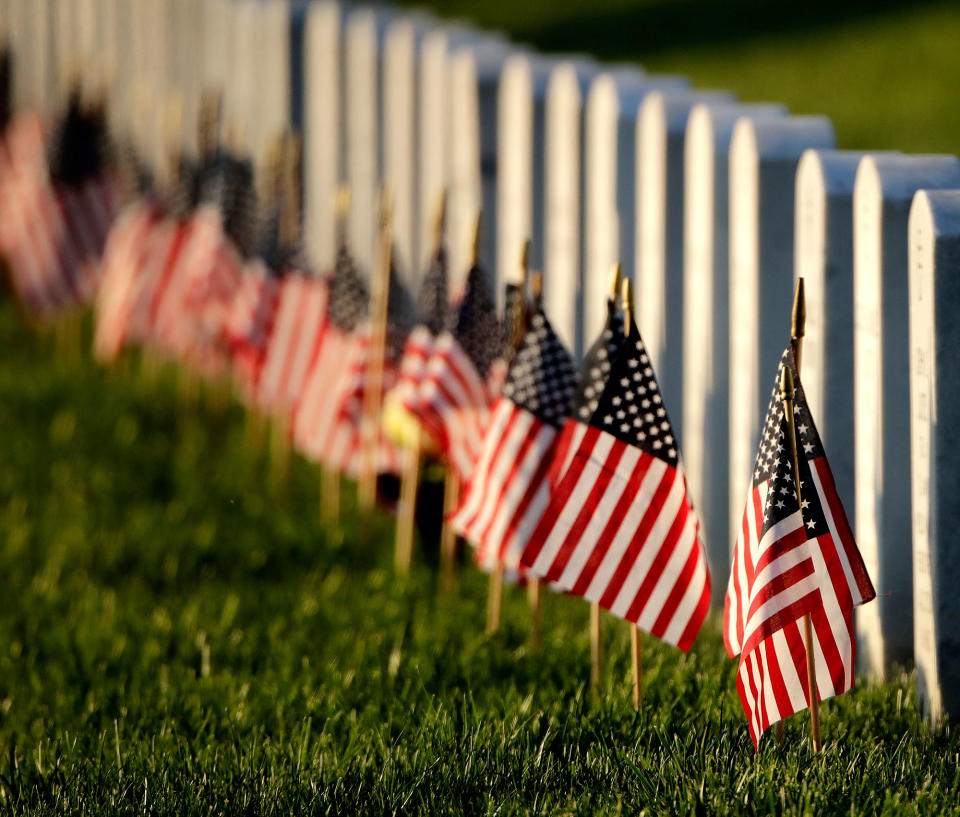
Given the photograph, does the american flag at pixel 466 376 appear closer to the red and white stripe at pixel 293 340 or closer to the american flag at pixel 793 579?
the red and white stripe at pixel 293 340

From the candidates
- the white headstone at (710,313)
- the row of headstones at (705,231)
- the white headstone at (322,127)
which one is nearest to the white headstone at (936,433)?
the row of headstones at (705,231)

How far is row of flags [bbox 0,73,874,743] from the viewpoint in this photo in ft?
12.4

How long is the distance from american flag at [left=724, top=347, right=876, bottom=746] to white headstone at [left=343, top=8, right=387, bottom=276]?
4241 mm

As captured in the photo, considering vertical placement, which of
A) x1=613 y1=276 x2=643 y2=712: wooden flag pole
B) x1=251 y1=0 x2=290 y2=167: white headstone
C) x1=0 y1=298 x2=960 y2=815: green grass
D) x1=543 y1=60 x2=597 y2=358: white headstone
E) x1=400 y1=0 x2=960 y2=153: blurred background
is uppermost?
x1=400 y1=0 x2=960 y2=153: blurred background

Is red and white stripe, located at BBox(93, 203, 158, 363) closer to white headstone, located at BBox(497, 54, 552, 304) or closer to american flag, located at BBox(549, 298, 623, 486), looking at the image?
white headstone, located at BBox(497, 54, 552, 304)

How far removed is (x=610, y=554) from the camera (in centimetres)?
425

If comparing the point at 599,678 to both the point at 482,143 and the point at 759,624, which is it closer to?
the point at 759,624

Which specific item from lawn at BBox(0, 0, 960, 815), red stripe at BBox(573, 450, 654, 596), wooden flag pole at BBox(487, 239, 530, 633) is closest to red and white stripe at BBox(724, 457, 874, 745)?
lawn at BBox(0, 0, 960, 815)

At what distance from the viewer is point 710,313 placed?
5133 mm

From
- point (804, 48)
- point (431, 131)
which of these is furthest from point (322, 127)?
point (804, 48)

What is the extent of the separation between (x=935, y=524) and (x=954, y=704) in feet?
1.43

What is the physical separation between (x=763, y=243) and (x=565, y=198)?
4.88 ft

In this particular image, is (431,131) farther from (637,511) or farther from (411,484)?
(637,511)

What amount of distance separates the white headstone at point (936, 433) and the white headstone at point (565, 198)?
219 cm
